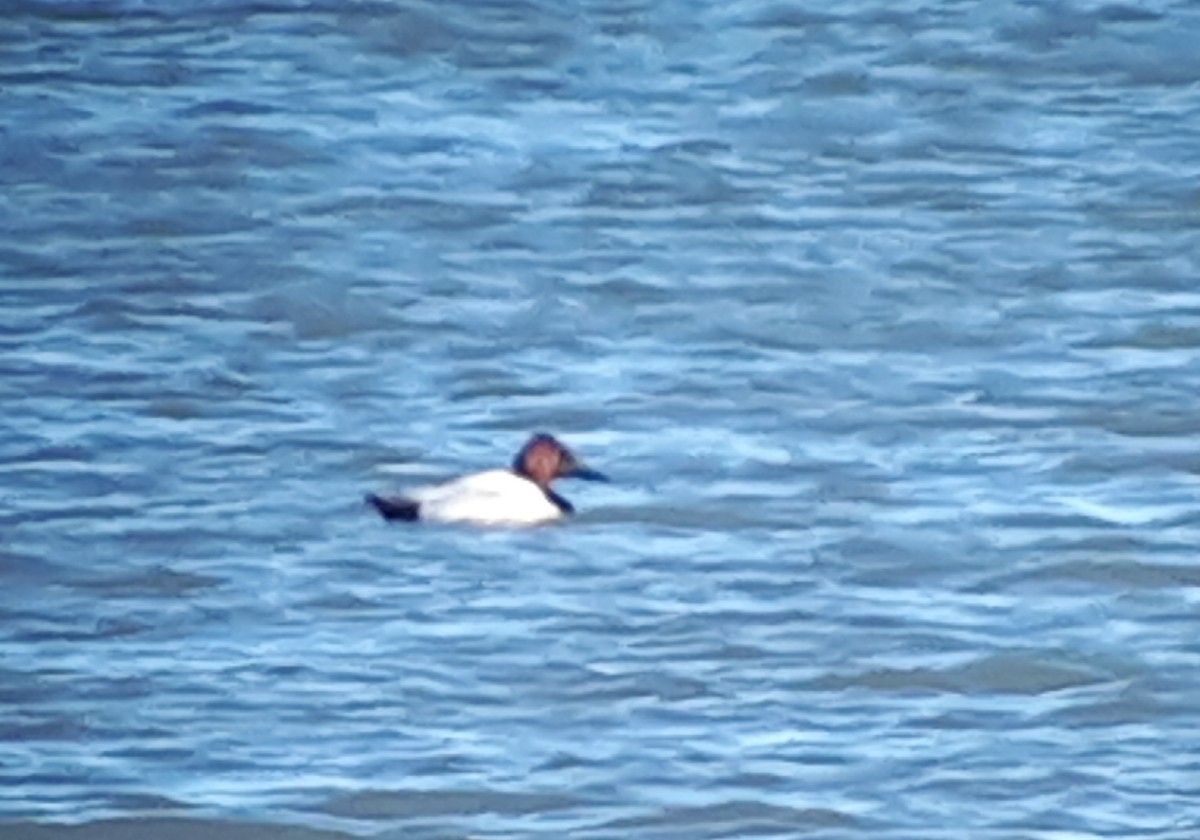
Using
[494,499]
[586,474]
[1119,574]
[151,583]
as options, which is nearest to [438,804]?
[151,583]

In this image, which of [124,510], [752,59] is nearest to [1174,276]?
[752,59]

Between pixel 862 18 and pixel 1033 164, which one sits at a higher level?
pixel 862 18

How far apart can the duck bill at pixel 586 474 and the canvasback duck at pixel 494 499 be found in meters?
0.07

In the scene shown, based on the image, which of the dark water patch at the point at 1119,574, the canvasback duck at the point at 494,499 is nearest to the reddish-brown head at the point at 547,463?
the canvasback duck at the point at 494,499

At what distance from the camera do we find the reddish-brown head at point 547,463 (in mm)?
10922

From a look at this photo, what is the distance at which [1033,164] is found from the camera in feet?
47.6

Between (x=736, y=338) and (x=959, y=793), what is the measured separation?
4162mm

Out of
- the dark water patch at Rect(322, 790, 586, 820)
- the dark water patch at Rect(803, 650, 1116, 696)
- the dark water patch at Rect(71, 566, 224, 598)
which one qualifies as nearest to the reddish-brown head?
the dark water patch at Rect(71, 566, 224, 598)

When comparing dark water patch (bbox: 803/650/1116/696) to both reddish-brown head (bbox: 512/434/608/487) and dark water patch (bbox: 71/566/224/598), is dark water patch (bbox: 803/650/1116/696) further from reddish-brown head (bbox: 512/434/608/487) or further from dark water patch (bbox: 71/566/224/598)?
dark water patch (bbox: 71/566/224/598)

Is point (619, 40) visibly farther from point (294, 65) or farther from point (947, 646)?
point (947, 646)

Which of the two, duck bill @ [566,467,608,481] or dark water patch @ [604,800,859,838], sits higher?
duck bill @ [566,467,608,481]

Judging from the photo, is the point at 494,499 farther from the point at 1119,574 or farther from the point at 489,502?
the point at 1119,574

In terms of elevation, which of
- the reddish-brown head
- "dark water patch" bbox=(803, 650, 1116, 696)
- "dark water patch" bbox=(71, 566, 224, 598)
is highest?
the reddish-brown head

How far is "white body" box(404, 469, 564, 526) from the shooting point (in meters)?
10.7
